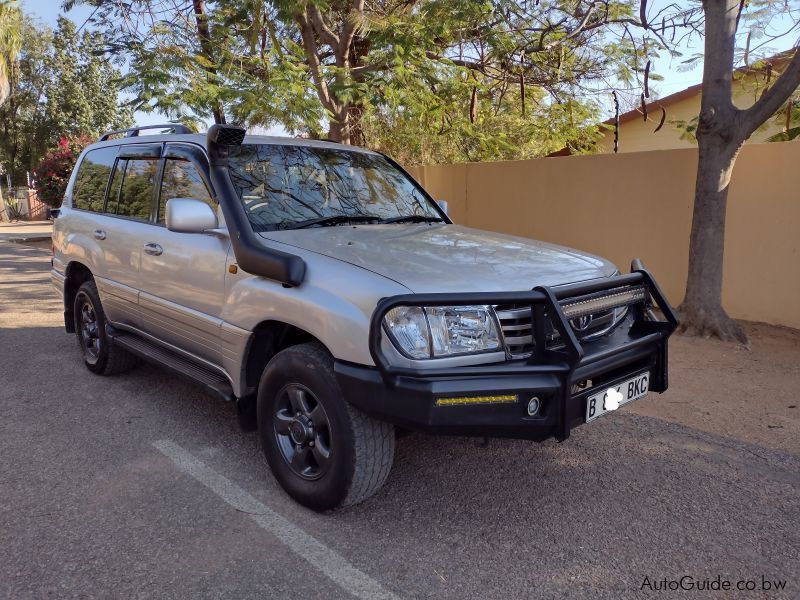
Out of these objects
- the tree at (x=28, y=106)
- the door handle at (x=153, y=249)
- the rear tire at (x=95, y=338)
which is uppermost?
the tree at (x=28, y=106)

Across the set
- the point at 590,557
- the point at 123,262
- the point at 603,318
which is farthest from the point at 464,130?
the point at 590,557

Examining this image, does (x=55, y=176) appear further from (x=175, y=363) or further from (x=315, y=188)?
(x=315, y=188)

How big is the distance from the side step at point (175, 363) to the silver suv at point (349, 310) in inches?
0.6

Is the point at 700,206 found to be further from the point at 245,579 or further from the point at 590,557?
the point at 245,579

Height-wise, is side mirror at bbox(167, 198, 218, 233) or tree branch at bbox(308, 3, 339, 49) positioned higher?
tree branch at bbox(308, 3, 339, 49)

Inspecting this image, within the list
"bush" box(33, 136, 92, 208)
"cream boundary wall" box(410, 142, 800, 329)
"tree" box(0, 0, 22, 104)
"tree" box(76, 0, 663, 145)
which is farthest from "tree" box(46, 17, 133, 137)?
"cream boundary wall" box(410, 142, 800, 329)

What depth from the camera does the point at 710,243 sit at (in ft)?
22.8

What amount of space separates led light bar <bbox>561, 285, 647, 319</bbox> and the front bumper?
0.28ft

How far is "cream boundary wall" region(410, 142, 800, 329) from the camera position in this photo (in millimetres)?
7160

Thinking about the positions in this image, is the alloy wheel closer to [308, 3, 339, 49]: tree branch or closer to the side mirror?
the side mirror

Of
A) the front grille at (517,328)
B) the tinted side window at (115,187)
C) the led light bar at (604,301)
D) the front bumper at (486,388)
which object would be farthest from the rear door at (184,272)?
the led light bar at (604,301)

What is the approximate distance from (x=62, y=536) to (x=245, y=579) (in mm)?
979

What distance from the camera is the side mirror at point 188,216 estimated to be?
3.51 m

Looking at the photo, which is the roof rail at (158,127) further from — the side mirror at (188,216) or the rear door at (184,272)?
the side mirror at (188,216)
